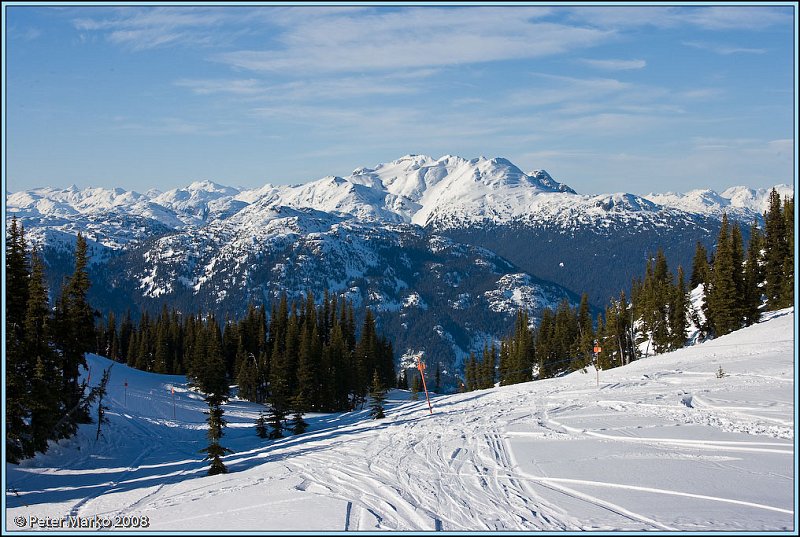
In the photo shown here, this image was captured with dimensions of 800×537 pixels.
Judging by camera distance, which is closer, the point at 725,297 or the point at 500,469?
the point at 500,469

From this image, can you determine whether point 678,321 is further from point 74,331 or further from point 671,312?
point 74,331

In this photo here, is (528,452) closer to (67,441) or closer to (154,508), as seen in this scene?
(154,508)

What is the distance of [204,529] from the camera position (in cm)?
1642

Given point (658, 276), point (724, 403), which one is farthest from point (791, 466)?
point (658, 276)

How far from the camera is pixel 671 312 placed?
237ft

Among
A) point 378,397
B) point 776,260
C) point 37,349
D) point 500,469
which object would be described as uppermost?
point 776,260

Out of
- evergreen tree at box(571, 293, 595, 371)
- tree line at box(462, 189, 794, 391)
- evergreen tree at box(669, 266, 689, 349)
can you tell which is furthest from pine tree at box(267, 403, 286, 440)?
evergreen tree at box(669, 266, 689, 349)

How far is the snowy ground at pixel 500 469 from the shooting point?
16.0m

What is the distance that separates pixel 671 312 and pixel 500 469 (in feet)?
190

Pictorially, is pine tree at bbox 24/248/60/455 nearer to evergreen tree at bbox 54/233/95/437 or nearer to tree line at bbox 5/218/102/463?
tree line at bbox 5/218/102/463

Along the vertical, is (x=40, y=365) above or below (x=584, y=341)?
above

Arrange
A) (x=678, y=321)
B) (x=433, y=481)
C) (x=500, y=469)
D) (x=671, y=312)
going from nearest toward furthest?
(x=433, y=481)
(x=500, y=469)
(x=678, y=321)
(x=671, y=312)

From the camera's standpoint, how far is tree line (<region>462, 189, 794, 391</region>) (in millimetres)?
63344

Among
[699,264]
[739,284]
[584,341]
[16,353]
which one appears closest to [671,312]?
[739,284]
